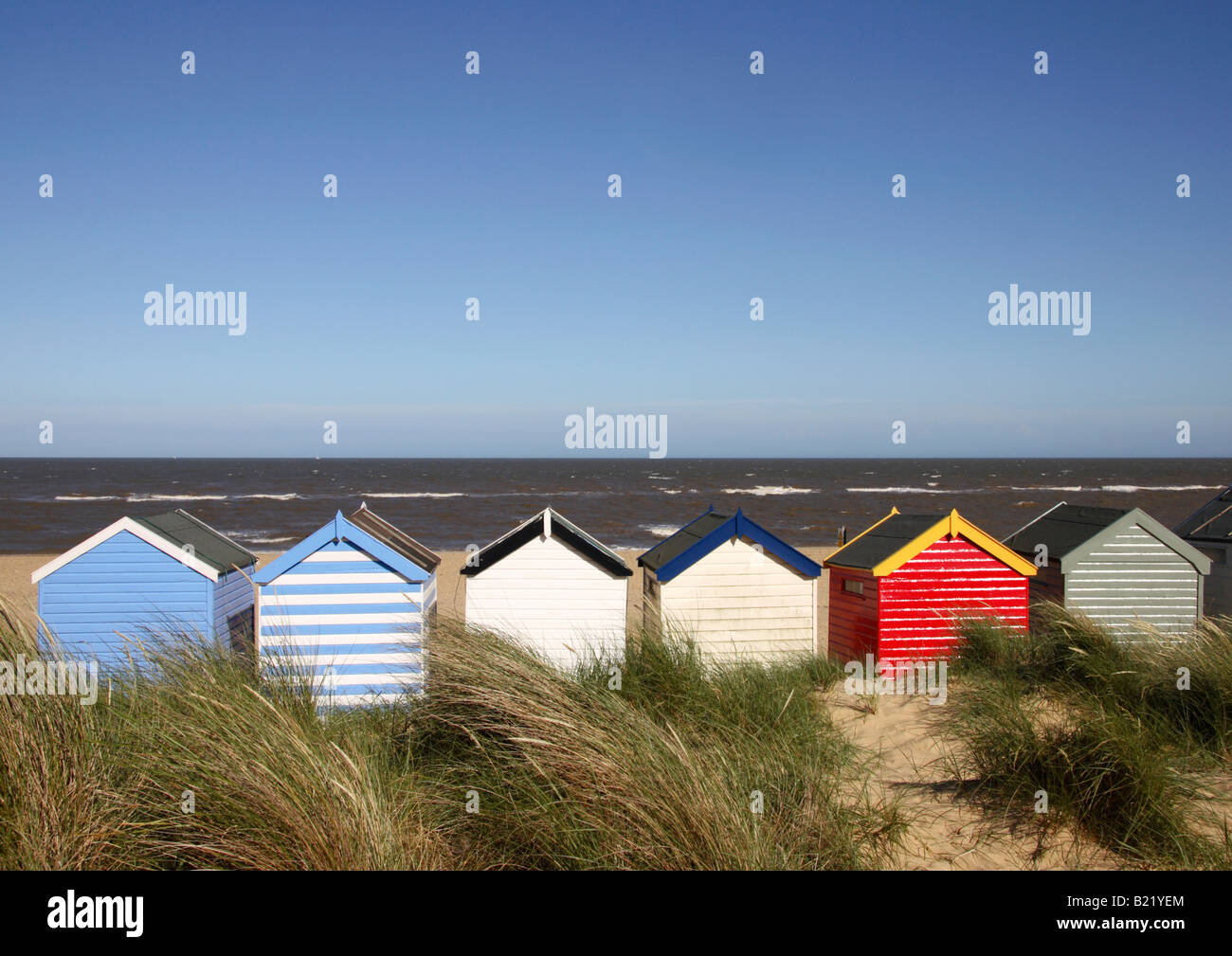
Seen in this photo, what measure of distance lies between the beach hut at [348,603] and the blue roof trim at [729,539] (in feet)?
8.21

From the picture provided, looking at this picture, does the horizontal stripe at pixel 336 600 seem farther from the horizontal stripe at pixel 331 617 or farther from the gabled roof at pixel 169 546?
the gabled roof at pixel 169 546

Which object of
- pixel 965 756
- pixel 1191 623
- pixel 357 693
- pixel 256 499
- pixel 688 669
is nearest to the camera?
pixel 965 756

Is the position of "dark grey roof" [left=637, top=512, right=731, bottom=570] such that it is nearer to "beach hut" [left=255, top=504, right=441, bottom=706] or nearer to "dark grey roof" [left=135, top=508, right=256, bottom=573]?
"beach hut" [left=255, top=504, right=441, bottom=706]

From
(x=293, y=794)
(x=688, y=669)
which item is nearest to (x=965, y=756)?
(x=688, y=669)

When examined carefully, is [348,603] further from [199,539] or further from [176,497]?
[176,497]

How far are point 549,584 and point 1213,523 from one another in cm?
795

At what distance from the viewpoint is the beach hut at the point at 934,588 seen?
8.50 m

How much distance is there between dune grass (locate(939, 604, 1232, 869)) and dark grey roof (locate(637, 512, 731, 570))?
2.94 metres

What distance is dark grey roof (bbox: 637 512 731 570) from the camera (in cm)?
876

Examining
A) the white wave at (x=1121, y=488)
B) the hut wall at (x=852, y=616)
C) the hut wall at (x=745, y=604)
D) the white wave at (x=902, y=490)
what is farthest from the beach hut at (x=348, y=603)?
the white wave at (x=1121, y=488)
